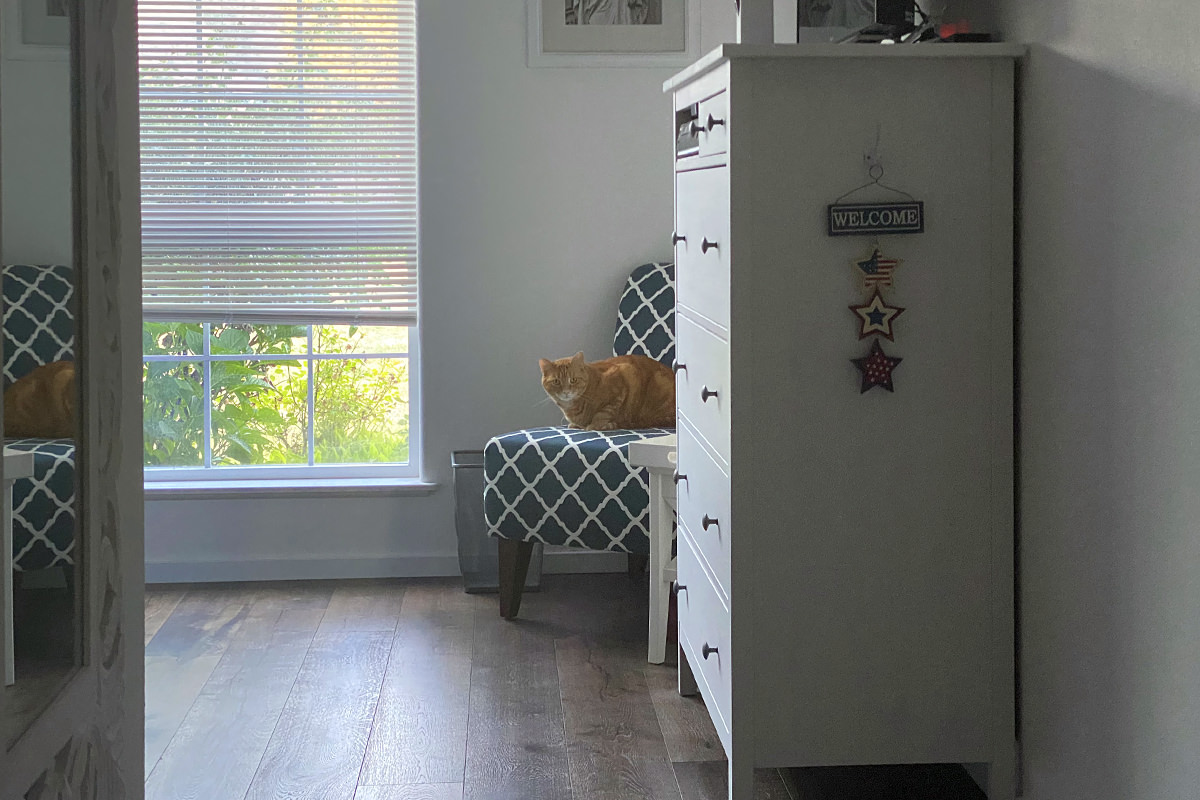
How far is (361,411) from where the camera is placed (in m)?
3.93

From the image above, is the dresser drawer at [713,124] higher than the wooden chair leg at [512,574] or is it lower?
higher

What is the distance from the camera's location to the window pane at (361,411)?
3.90 m

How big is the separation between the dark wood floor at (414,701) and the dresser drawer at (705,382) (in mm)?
659

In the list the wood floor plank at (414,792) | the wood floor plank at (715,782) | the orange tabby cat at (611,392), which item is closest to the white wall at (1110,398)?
the wood floor plank at (715,782)

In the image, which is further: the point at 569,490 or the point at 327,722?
the point at 569,490

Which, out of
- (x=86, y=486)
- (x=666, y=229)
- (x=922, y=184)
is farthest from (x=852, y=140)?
(x=666, y=229)

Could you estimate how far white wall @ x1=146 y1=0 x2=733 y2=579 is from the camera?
3.72 m

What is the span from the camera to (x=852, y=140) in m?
1.87

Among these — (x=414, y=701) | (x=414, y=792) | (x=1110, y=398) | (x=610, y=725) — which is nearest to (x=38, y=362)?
(x=1110, y=398)

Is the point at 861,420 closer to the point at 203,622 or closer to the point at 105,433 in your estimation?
the point at 105,433

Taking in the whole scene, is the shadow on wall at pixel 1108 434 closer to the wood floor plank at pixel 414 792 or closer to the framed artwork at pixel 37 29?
the wood floor plank at pixel 414 792

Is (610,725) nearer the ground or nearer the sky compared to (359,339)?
nearer the ground

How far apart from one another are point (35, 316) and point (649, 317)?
9.77ft

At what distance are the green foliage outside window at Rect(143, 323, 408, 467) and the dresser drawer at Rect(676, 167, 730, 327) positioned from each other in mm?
1693
